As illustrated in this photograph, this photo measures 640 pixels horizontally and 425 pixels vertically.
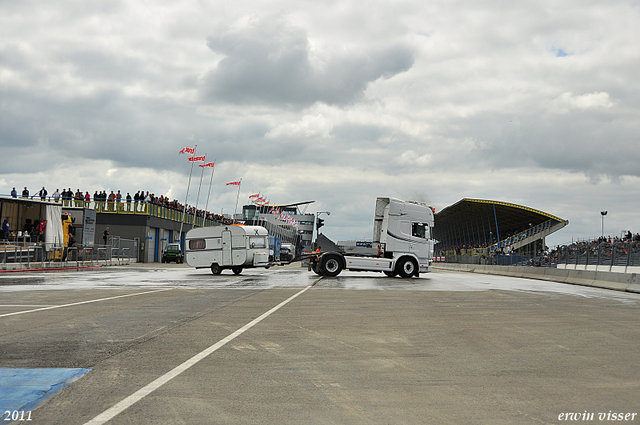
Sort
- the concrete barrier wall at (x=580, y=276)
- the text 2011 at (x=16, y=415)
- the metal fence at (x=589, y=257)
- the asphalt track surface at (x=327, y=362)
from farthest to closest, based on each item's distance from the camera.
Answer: the metal fence at (x=589, y=257) → the concrete barrier wall at (x=580, y=276) → the asphalt track surface at (x=327, y=362) → the text 2011 at (x=16, y=415)

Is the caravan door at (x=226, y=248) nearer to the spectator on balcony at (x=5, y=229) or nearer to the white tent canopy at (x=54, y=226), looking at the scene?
the white tent canopy at (x=54, y=226)

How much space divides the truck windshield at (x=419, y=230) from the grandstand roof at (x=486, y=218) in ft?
196

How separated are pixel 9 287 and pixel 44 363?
14813 millimetres

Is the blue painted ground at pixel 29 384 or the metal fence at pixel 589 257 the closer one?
the blue painted ground at pixel 29 384

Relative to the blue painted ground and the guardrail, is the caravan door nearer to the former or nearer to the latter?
the guardrail

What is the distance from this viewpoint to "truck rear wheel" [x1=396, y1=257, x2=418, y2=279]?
1187 inches

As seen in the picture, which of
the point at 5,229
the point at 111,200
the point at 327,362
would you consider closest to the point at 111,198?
the point at 111,200

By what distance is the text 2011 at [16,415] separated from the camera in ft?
16.1

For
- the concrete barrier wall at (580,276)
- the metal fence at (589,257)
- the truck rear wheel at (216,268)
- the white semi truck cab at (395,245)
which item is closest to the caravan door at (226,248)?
the truck rear wheel at (216,268)

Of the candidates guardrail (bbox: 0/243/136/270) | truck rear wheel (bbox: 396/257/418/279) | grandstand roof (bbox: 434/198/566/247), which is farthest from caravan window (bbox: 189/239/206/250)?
grandstand roof (bbox: 434/198/566/247)

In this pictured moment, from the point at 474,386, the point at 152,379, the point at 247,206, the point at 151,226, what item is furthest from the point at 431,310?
the point at 247,206

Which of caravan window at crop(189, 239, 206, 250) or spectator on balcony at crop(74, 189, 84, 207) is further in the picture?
spectator on balcony at crop(74, 189, 84, 207)

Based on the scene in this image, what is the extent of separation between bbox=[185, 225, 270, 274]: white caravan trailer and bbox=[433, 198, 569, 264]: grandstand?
34409 millimetres

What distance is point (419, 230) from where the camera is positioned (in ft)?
98.7
